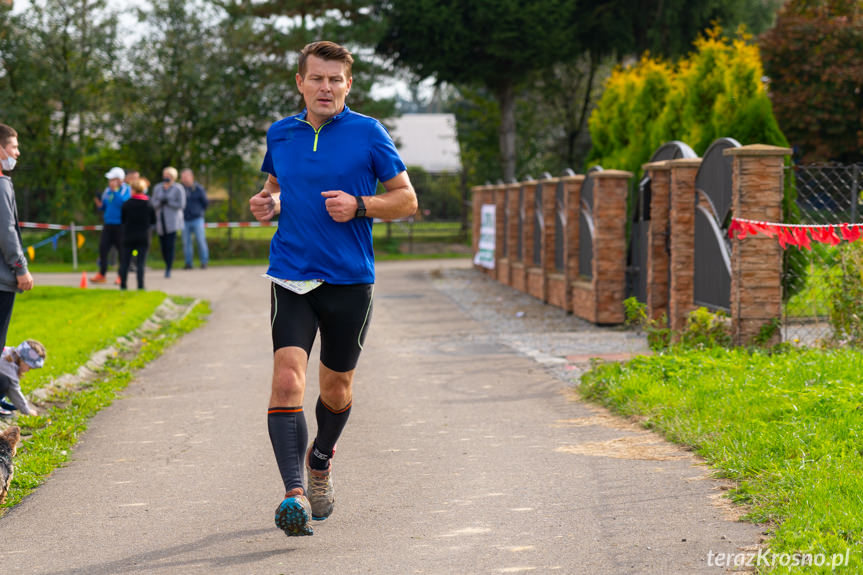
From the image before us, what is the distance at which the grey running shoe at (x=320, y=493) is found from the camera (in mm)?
4988

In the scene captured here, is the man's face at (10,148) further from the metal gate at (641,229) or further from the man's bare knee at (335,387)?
the metal gate at (641,229)

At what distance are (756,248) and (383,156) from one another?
17.5 ft

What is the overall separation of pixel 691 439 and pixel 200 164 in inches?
1048

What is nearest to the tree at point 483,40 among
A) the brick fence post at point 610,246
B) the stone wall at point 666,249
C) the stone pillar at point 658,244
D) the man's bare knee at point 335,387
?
the stone wall at point 666,249

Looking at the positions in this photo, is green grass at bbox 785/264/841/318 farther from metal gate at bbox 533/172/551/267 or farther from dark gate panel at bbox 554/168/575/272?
metal gate at bbox 533/172/551/267

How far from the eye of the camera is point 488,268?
2339 cm

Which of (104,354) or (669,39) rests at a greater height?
(669,39)

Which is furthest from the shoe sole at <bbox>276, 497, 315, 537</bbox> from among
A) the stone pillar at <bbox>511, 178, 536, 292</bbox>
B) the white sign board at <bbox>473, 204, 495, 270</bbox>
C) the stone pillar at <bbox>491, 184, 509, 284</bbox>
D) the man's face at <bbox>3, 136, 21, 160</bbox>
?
the white sign board at <bbox>473, 204, 495, 270</bbox>

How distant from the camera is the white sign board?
74.6 feet

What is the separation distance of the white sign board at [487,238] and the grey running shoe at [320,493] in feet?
57.9

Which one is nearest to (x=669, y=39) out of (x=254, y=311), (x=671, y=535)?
(x=254, y=311)

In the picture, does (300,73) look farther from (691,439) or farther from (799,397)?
(799,397)

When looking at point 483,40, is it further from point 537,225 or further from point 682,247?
point 682,247

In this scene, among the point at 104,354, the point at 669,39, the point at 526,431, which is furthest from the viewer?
the point at 669,39
